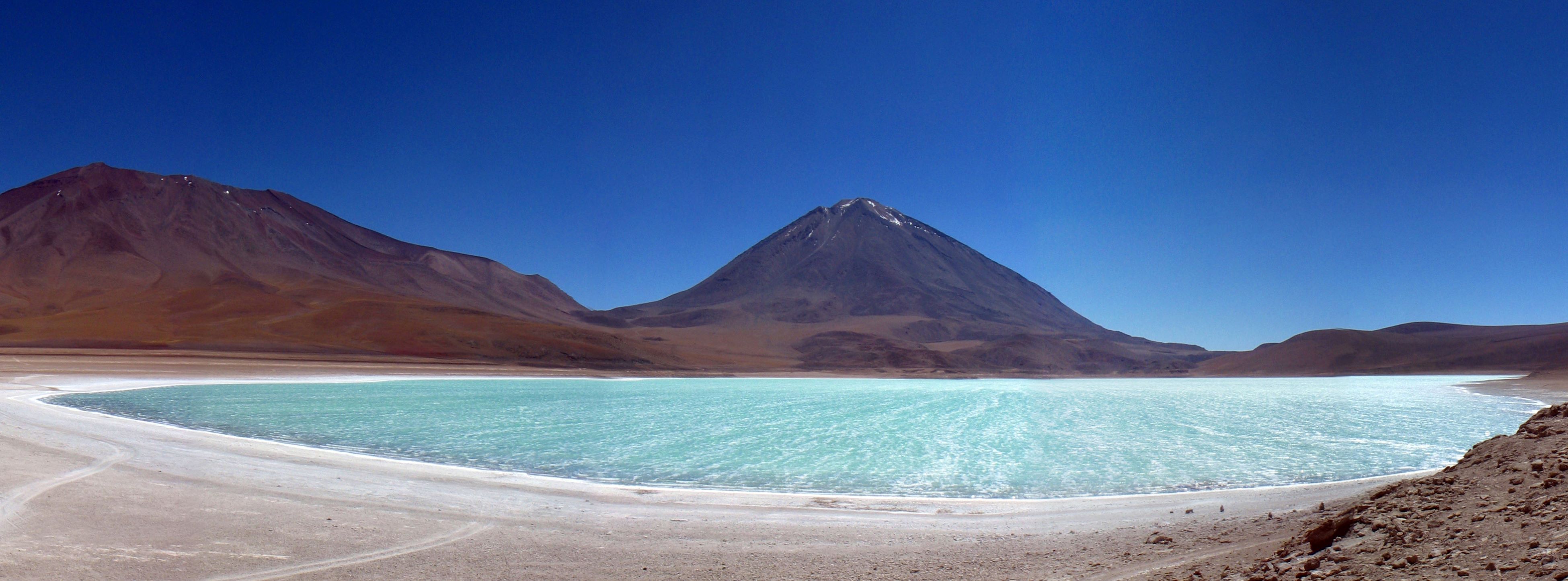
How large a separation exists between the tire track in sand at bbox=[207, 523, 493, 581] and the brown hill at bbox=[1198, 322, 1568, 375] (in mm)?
102407

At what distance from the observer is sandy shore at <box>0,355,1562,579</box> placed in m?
6.49

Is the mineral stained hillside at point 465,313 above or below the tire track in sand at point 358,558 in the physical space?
above

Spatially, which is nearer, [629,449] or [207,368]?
[629,449]

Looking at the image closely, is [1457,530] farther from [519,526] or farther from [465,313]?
[465,313]

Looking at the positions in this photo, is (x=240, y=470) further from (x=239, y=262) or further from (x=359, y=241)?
(x=359, y=241)

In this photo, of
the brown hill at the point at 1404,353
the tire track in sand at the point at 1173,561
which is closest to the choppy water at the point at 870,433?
the tire track in sand at the point at 1173,561

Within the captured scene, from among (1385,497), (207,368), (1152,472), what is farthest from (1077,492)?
(207,368)

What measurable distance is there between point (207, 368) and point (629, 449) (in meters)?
48.2

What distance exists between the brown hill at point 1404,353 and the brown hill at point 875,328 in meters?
12.2

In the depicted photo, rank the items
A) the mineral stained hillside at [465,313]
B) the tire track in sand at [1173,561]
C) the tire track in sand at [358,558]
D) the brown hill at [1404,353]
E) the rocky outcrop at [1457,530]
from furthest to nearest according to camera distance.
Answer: the brown hill at [1404,353] < the mineral stained hillside at [465,313] < the tire track in sand at [358,558] < the tire track in sand at [1173,561] < the rocky outcrop at [1457,530]

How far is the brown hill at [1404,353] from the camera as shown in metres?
89.4

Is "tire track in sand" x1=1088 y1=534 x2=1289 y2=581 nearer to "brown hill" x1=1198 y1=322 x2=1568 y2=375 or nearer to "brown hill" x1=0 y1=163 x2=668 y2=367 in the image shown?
"brown hill" x1=0 y1=163 x2=668 y2=367

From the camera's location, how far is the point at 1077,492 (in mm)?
11617

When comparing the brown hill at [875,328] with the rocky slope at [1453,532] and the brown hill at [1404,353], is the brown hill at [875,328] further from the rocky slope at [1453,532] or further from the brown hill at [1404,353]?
the rocky slope at [1453,532]
